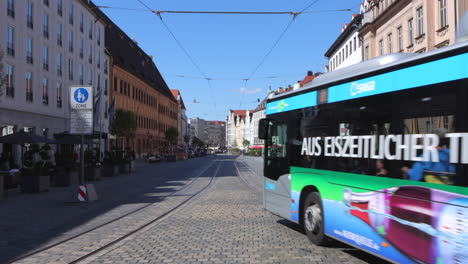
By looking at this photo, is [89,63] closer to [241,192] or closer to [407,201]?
[241,192]

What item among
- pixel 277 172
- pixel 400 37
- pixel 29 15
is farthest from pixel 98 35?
pixel 277 172

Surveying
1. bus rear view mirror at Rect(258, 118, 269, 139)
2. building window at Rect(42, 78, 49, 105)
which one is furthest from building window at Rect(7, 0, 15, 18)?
bus rear view mirror at Rect(258, 118, 269, 139)

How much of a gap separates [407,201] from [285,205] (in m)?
3.73

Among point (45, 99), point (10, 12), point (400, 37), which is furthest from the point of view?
point (45, 99)

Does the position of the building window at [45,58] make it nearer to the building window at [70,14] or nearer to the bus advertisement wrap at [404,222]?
the building window at [70,14]

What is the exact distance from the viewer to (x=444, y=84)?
4574 millimetres

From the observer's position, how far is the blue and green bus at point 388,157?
4371 millimetres

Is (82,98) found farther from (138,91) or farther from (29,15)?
(138,91)

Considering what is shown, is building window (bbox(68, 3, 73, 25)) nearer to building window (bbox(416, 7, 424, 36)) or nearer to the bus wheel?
building window (bbox(416, 7, 424, 36))

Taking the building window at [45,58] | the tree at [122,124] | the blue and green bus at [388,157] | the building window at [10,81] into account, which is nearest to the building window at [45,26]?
the building window at [45,58]

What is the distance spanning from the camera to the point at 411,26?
29969 millimetres

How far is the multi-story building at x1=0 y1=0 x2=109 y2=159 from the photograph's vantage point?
2958cm

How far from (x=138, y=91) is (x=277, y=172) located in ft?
198

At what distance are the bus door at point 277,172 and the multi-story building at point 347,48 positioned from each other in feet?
102
